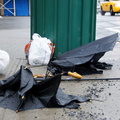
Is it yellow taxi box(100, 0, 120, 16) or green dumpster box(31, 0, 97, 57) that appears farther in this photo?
yellow taxi box(100, 0, 120, 16)

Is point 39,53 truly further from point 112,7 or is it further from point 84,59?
point 112,7

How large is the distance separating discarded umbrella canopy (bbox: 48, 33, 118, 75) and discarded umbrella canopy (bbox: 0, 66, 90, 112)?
0.95m

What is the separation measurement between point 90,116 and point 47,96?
0.59 meters

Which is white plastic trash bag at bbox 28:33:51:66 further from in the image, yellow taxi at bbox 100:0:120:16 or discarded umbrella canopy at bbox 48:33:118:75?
yellow taxi at bbox 100:0:120:16

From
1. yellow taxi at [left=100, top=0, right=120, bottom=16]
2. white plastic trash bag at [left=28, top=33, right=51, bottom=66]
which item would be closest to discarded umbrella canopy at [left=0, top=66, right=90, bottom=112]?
white plastic trash bag at [left=28, top=33, right=51, bottom=66]

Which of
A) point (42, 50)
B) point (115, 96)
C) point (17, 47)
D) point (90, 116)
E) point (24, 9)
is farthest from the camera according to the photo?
point (24, 9)

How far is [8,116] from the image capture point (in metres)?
2.97

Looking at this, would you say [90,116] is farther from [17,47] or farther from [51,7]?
[17,47]

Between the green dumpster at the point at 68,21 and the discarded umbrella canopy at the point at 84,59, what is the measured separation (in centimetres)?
70

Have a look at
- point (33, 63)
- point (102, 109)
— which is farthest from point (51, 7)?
point (102, 109)

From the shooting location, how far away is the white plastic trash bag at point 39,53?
5105 millimetres

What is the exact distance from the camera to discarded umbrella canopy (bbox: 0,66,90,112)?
3166 millimetres

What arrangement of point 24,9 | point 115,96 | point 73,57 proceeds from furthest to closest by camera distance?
point 24,9 → point 73,57 → point 115,96

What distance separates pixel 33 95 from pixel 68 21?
93.8 inches
